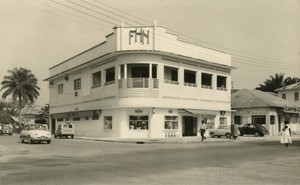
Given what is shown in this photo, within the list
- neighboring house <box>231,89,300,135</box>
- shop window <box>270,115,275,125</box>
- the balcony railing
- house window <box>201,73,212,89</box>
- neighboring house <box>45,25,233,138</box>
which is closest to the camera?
the balcony railing

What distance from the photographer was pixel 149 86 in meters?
37.5

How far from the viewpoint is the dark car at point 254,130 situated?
43156mm

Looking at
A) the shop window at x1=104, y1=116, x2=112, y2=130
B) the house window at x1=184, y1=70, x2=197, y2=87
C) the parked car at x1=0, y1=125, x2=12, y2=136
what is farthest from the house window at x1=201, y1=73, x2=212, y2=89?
the parked car at x1=0, y1=125, x2=12, y2=136

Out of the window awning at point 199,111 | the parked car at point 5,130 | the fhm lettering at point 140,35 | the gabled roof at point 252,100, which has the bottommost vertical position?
the parked car at point 5,130

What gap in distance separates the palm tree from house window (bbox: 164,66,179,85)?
42332 mm

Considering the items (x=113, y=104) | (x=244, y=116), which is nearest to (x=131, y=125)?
(x=113, y=104)

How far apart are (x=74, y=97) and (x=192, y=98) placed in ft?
51.8

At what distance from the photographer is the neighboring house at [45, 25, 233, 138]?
37625 mm

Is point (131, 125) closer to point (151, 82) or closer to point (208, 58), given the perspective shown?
point (151, 82)

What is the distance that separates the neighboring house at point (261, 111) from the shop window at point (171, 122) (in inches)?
408

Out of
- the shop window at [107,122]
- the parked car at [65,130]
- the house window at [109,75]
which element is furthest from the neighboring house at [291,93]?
the parked car at [65,130]

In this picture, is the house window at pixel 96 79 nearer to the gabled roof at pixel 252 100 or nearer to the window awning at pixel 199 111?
the window awning at pixel 199 111

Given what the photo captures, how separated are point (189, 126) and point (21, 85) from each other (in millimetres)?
43321

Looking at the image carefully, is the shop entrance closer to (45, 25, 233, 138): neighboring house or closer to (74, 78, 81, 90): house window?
(45, 25, 233, 138): neighboring house
